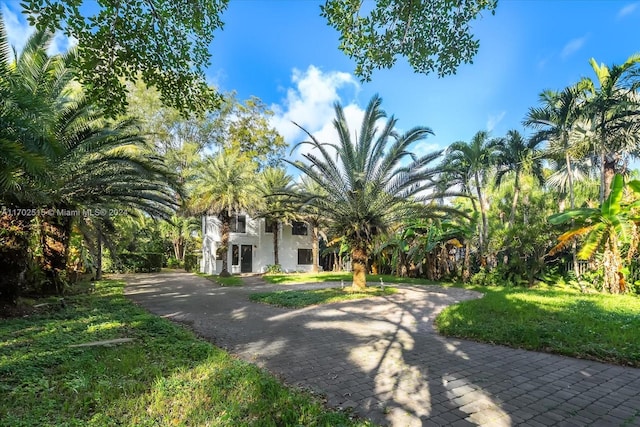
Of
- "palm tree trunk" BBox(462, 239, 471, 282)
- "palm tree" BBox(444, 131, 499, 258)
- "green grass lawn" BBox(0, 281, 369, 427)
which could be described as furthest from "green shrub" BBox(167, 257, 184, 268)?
"green grass lawn" BBox(0, 281, 369, 427)

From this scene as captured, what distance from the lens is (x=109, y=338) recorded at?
613 centimetres

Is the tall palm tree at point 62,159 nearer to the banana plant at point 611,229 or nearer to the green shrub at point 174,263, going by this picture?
the banana plant at point 611,229

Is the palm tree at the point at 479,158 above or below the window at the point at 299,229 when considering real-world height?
above

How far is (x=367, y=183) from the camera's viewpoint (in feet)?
41.3

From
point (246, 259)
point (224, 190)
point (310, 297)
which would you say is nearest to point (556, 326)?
point (310, 297)

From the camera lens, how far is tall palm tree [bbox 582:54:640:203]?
11922 millimetres

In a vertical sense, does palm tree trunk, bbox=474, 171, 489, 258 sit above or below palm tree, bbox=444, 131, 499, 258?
below

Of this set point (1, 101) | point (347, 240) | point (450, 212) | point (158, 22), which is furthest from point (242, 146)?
point (158, 22)

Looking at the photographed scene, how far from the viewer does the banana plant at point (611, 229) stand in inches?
430

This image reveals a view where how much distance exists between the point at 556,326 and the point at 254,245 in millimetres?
23193

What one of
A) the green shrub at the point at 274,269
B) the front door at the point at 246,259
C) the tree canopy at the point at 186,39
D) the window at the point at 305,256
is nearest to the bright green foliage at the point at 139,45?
the tree canopy at the point at 186,39

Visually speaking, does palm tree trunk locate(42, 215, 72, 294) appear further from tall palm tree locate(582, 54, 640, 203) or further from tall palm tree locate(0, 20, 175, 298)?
tall palm tree locate(582, 54, 640, 203)

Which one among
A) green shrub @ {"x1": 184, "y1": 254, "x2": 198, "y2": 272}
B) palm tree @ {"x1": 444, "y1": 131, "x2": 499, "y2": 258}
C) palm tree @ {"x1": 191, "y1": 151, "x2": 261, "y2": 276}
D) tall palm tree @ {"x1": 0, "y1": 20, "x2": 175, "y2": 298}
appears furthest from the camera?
green shrub @ {"x1": 184, "y1": 254, "x2": 198, "y2": 272}

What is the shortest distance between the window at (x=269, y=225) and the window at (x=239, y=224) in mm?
1629
